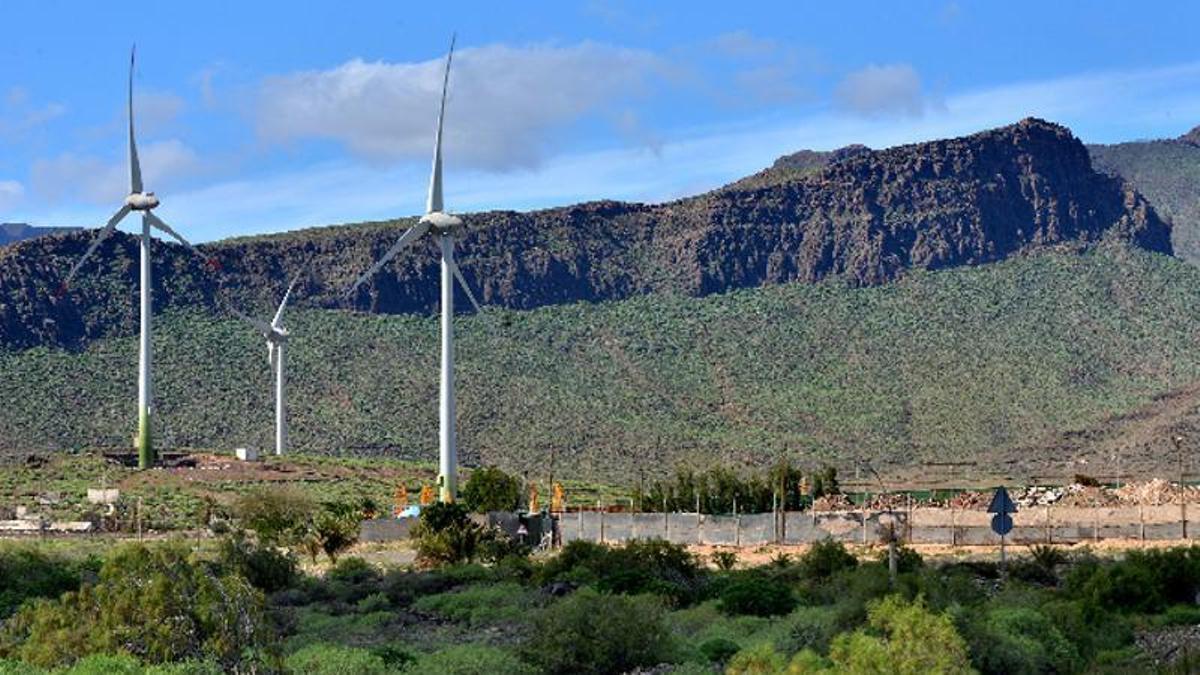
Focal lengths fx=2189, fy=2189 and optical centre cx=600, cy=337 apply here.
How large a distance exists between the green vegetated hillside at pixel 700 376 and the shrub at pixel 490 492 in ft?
129

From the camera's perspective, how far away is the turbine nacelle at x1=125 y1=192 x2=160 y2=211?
10612 centimetres

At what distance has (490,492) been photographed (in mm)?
82438

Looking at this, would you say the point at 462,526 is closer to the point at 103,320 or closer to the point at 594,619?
the point at 594,619

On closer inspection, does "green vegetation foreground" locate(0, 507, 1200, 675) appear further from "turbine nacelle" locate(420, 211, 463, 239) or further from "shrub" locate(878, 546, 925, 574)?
Answer: "turbine nacelle" locate(420, 211, 463, 239)

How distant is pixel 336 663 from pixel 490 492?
50356 mm

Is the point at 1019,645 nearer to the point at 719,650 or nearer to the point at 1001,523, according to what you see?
the point at 719,650

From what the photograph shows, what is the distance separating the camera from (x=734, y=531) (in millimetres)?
67062

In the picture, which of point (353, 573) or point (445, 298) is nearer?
point (353, 573)

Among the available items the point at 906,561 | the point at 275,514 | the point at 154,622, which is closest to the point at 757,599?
the point at 906,561

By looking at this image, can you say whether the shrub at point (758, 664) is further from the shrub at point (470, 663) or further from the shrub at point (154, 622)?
the shrub at point (154, 622)

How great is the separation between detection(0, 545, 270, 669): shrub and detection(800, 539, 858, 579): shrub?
63.3ft

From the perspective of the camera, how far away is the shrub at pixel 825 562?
168ft

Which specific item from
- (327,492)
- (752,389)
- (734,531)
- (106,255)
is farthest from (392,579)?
(106,255)

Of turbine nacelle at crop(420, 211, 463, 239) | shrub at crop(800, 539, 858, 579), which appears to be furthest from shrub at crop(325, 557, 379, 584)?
turbine nacelle at crop(420, 211, 463, 239)
